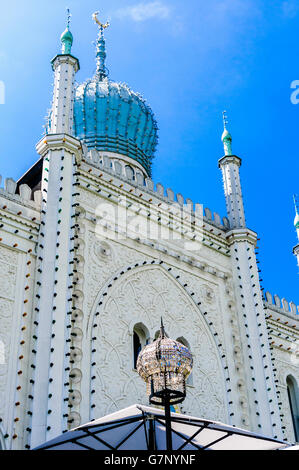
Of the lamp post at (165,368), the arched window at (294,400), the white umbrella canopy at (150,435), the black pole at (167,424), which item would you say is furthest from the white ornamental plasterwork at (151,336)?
the black pole at (167,424)

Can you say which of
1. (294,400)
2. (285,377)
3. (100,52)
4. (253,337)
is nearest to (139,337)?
(253,337)

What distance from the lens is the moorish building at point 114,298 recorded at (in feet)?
29.2

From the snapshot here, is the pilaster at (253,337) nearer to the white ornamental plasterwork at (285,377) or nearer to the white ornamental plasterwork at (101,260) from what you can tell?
the white ornamental plasterwork at (285,377)

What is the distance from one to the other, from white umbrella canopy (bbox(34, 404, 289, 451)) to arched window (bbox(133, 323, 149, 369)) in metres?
3.81

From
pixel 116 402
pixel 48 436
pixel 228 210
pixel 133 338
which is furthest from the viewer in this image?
Result: pixel 228 210

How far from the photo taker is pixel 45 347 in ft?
29.1

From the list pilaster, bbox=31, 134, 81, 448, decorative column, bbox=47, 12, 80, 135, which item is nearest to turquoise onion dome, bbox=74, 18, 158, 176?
decorative column, bbox=47, 12, 80, 135

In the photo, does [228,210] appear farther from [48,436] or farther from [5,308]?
[48,436]

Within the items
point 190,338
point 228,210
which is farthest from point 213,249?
point 190,338

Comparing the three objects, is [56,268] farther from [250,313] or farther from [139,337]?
[250,313]

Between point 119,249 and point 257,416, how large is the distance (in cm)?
380

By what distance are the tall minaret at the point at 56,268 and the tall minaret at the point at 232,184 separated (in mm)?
4126

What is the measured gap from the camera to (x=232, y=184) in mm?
14055

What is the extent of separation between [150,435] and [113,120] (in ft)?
33.3
